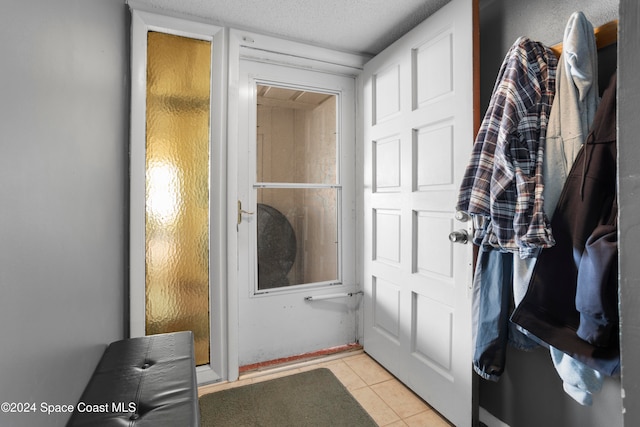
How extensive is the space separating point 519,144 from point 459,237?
1.53 ft

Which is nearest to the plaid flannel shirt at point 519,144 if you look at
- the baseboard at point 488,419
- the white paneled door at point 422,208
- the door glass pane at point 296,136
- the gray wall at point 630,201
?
the white paneled door at point 422,208

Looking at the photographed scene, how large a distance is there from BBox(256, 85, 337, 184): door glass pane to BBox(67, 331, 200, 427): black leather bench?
1170 millimetres

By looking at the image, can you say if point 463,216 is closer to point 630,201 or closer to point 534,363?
point 534,363

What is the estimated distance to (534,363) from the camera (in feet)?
4.05

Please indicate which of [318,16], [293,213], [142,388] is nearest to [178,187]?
[293,213]

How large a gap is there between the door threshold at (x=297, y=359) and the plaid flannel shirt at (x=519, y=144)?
1452 millimetres

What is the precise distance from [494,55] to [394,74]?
0.56 metres

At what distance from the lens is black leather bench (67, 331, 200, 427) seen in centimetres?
80

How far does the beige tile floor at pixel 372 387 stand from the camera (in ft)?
5.00

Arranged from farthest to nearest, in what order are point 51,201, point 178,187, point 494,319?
point 178,187
point 494,319
point 51,201

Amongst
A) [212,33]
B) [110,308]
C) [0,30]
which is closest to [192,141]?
[212,33]

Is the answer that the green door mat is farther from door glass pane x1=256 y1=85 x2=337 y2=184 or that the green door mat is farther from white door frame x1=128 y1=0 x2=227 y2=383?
door glass pane x1=256 y1=85 x2=337 y2=184

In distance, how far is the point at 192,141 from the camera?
1777 mm

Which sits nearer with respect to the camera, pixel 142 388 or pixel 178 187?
pixel 142 388
